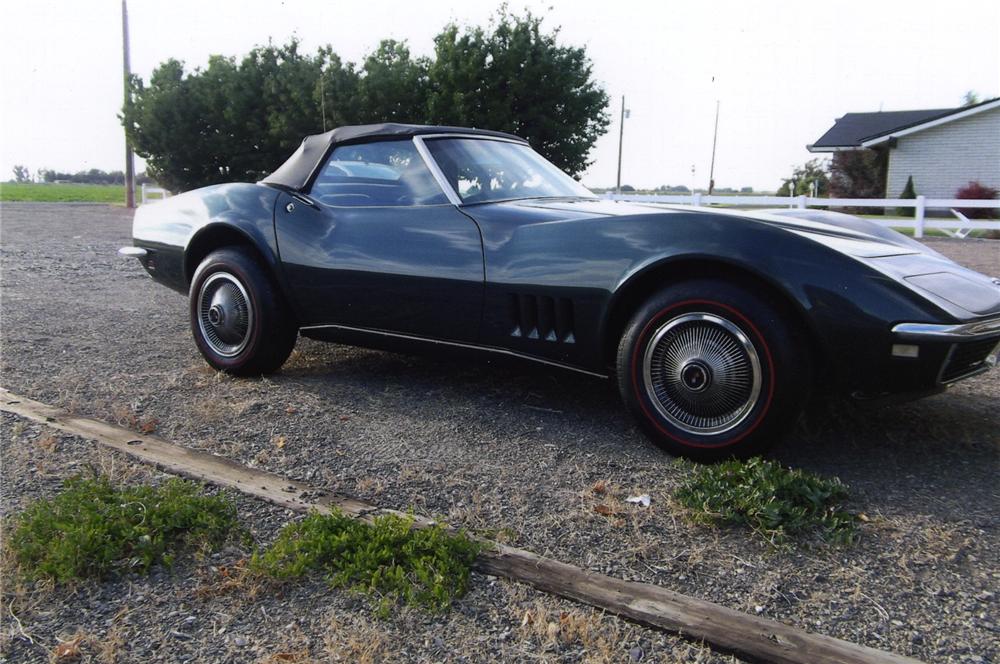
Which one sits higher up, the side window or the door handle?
the side window

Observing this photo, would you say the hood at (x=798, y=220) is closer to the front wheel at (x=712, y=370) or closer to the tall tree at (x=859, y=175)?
the front wheel at (x=712, y=370)

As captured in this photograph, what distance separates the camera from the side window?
11.9 ft

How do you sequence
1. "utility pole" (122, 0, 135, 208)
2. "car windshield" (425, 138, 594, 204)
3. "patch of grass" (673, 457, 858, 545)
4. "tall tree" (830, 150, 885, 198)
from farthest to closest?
"utility pole" (122, 0, 135, 208), "tall tree" (830, 150, 885, 198), "car windshield" (425, 138, 594, 204), "patch of grass" (673, 457, 858, 545)

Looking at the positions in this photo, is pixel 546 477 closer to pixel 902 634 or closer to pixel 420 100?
pixel 902 634

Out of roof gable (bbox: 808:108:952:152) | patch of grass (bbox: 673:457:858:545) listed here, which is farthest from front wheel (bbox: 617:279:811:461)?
roof gable (bbox: 808:108:952:152)

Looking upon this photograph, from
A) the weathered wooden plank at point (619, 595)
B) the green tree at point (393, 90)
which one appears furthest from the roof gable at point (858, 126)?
the weathered wooden plank at point (619, 595)

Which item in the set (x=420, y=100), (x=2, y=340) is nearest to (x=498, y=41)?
(x=420, y=100)

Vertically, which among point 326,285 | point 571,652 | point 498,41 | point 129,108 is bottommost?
point 571,652

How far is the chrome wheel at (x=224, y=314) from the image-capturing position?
403cm

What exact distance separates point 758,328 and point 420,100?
19.9 metres

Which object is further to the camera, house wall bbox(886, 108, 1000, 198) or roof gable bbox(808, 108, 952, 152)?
roof gable bbox(808, 108, 952, 152)

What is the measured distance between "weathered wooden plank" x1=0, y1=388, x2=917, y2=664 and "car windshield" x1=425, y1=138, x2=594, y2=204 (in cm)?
151

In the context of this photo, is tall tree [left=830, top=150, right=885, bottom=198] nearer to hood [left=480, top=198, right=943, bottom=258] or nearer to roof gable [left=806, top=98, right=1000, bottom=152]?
roof gable [left=806, top=98, right=1000, bottom=152]

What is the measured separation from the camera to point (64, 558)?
6.89ft
